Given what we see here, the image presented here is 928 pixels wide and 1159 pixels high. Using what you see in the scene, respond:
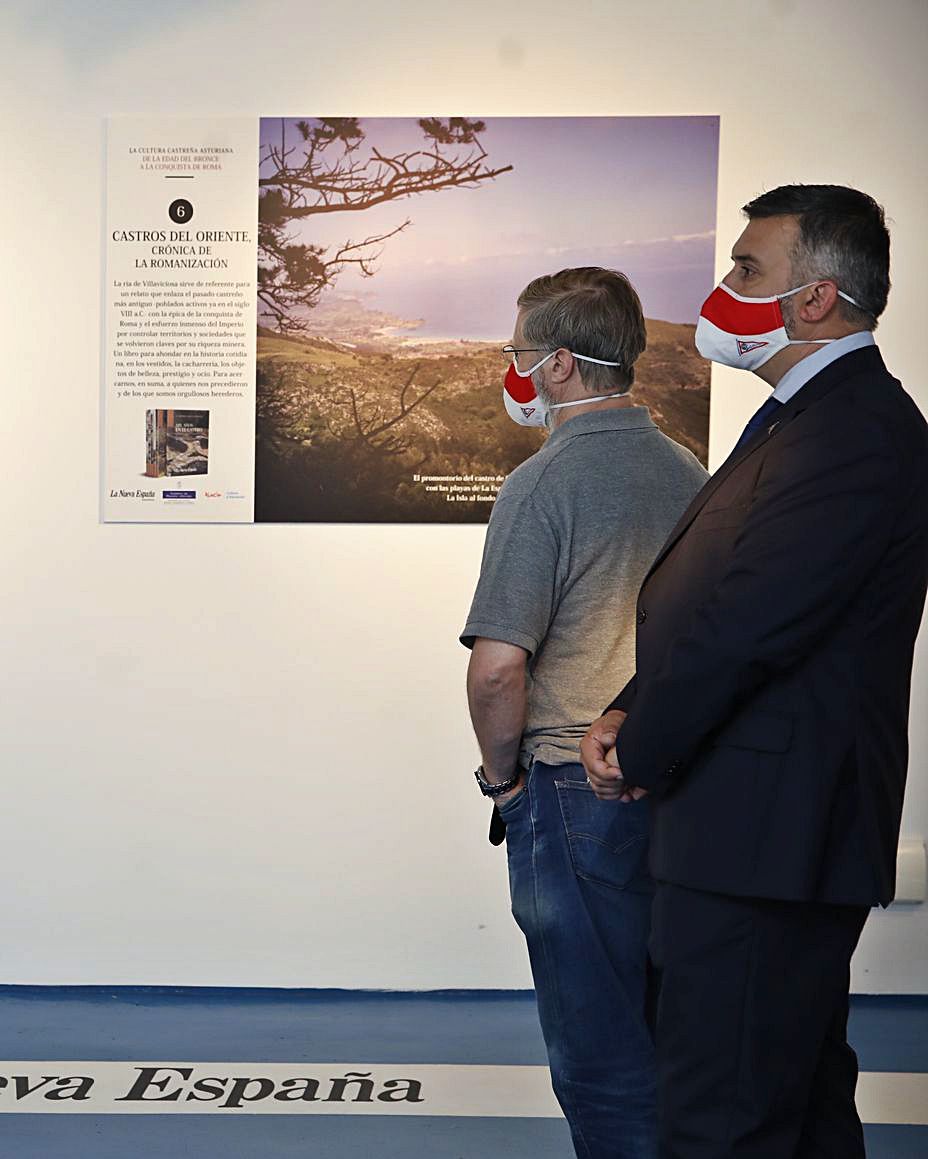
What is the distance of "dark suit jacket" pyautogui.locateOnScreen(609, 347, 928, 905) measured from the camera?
59.5 inches

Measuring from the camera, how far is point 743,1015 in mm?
1532

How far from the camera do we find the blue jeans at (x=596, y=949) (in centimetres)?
186

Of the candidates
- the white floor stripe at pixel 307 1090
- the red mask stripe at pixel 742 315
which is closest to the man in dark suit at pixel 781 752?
the red mask stripe at pixel 742 315

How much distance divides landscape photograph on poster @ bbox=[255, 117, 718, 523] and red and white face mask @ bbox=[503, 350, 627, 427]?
1.15 m

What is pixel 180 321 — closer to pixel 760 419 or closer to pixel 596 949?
pixel 760 419

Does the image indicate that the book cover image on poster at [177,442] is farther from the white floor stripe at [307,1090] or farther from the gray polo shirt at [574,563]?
the gray polo shirt at [574,563]

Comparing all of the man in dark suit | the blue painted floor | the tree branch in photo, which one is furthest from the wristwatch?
the tree branch in photo

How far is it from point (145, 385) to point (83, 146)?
0.63 m

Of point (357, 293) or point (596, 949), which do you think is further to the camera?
point (357, 293)

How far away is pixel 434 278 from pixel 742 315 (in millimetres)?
1757

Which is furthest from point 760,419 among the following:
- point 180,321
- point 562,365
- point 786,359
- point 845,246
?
point 180,321

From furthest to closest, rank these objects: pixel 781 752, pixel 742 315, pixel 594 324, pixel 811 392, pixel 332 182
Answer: pixel 332 182 < pixel 594 324 < pixel 742 315 < pixel 811 392 < pixel 781 752

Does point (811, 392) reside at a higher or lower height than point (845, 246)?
lower

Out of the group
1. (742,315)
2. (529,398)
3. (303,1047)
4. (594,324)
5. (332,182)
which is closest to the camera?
(742,315)
